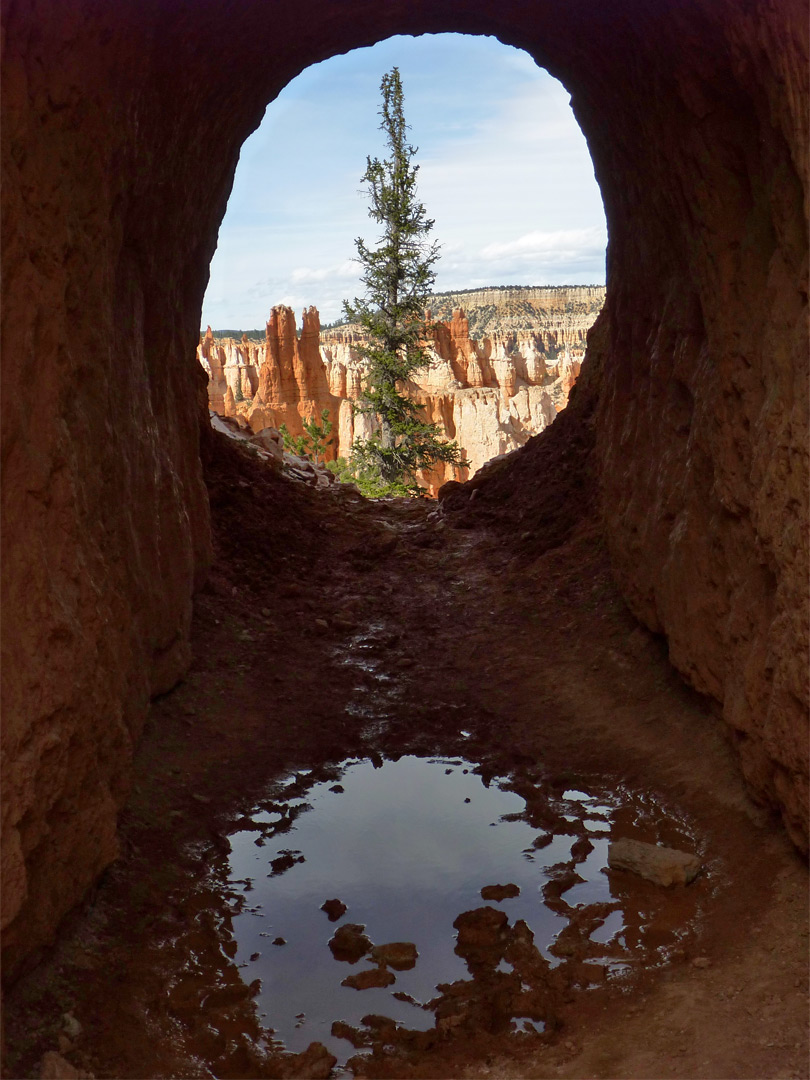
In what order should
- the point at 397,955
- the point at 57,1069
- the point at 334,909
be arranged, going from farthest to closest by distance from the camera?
the point at 334,909 → the point at 397,955 → the point at 57,1069

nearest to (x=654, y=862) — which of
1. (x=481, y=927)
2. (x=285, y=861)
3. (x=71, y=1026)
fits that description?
(x=481, y=927)

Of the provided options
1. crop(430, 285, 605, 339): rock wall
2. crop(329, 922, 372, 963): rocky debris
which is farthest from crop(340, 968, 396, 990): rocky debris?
crop(430, 285, 605, 339): rock wall

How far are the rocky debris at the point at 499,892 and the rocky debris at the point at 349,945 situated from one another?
74 cm

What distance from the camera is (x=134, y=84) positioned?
16.2ft

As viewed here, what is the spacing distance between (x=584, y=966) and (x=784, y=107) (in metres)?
3.97

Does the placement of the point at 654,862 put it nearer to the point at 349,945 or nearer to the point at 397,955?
the point at 397,955

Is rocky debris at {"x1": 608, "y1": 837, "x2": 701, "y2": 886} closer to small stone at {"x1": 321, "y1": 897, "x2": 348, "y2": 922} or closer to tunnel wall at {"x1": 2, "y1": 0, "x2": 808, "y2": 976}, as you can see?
tunnel wall at {"x1": 2, "y1": 0, "x2": 808, "y2": 976}

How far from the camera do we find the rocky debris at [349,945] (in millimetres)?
4461

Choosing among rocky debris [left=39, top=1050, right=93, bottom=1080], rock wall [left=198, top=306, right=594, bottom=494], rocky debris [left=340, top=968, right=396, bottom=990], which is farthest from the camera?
rock wall [left=198, top=306, right=594, bottom=494]

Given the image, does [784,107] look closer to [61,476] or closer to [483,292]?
[61,476]

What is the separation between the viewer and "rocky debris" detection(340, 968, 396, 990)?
424cm

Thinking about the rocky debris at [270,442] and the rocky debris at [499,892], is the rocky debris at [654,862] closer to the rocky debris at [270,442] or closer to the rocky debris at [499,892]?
the rocky debris at [499,892]

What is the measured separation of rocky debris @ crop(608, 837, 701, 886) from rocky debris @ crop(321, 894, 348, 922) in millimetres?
1530

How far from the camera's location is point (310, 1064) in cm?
372
